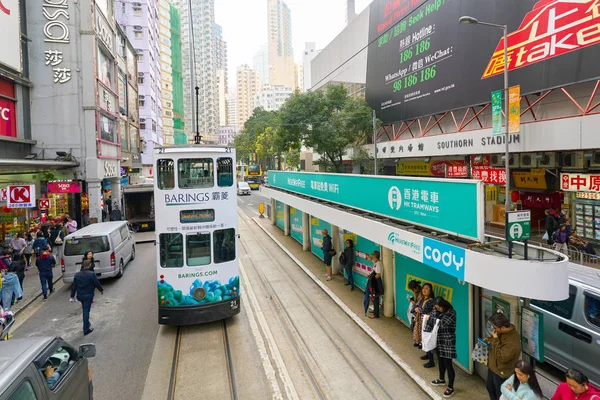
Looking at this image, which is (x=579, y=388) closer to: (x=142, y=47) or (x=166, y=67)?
(x=142, y=47)

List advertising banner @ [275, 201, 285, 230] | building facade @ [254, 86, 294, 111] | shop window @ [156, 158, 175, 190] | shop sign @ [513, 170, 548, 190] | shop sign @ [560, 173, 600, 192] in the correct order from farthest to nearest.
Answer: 1. building facade @ [254, 86, 294, 111]
2. advertising banner @ [275, 201, 285, 230]
3. shop sign @ [513, 170, 548, 190]
4. shop sign @ [560, 173, 600, 192]
5. shop window @ [156, 158, 175, 190]

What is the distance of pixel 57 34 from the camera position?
21625 millimetres

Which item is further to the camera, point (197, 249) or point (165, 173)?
point (197, 249)

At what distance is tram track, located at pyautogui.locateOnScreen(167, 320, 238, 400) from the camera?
6.94 meters

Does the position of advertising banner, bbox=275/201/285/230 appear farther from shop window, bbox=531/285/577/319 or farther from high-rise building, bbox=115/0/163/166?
high-rise building, bbox=115/0/163/166

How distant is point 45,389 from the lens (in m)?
4.30

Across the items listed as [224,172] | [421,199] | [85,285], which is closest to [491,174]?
[421,199]

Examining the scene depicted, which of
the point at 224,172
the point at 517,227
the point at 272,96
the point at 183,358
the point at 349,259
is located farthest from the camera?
the point at 272,96

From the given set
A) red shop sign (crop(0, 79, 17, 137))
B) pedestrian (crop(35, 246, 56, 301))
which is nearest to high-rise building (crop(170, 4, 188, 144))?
red shop sign (crop(0, 79, 17, 137))

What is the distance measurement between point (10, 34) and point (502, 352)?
22370mm

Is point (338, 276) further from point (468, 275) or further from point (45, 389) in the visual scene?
point (45, 389)

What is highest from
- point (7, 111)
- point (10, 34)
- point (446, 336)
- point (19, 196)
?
point (10, 34)

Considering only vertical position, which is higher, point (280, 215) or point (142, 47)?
point (142, 47)

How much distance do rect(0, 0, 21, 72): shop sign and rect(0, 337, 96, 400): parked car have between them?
1785 cm
